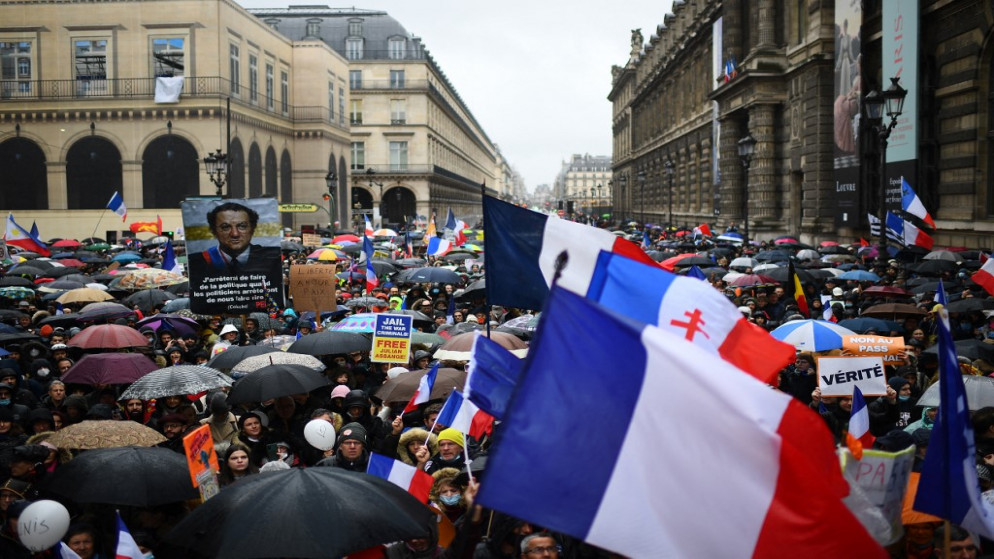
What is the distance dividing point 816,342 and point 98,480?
728cm

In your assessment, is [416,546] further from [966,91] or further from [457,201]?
[457,201]

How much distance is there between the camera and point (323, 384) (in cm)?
1043

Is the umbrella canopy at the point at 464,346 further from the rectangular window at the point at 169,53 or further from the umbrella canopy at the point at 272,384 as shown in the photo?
the rectangular window at the point at 169,53

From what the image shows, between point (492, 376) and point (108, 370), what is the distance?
635cm

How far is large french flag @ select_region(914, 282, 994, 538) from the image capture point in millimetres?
4836

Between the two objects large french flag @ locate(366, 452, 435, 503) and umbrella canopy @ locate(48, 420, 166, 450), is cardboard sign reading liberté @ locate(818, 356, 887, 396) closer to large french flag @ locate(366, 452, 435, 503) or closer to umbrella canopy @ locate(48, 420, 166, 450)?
large french flag @ locate(366, 452, 435, 503)

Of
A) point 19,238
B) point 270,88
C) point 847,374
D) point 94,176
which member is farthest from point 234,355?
point 270,88

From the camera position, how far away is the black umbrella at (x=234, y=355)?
12203 millimetres

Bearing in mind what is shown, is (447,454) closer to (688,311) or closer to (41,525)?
(688,311)

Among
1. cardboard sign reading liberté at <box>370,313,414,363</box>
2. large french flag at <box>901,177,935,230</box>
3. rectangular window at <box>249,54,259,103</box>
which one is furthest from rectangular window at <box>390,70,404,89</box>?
cardboard sign reading liberté at <box>370,313,414,363</box>

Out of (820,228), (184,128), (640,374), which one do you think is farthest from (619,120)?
(640,374)

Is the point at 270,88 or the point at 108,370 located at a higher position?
the point at 270,88

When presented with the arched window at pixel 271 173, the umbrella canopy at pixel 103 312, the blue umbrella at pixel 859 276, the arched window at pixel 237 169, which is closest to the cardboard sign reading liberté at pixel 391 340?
the umbrella canopy at pixel 103 312

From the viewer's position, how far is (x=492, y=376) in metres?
6.38
